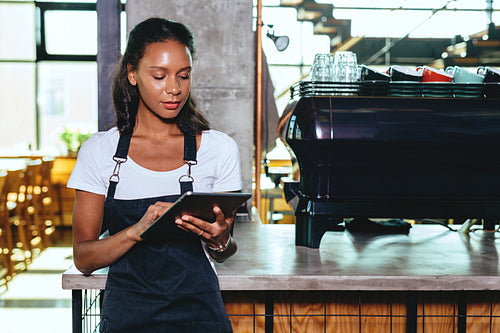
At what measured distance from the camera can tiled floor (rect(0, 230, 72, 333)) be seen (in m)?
3.42

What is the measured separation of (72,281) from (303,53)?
291 cm

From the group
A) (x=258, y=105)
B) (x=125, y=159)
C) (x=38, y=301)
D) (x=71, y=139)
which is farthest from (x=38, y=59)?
(x=125, y=159)

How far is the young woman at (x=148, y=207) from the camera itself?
1228 mm

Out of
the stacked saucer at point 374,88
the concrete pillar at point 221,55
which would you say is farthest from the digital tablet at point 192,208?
the concrete pillar at point 221,55

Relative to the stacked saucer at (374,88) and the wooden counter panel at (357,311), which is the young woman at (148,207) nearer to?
the wooden counter panel at (357,311)

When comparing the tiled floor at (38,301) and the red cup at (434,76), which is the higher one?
the red cup at (434,76)

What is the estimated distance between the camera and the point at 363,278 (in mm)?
1402

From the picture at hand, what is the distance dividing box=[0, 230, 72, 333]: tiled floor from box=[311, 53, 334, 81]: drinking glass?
8.23 feet

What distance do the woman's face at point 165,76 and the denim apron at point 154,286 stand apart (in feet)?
0.43

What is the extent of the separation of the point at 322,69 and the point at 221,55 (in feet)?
2.39

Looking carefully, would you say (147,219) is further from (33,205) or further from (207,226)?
(33,205)

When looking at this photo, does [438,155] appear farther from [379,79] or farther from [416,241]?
[416,241]

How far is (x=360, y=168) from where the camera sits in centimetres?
160

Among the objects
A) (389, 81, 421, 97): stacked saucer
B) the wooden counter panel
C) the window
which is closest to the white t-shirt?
the wooden counter panel
